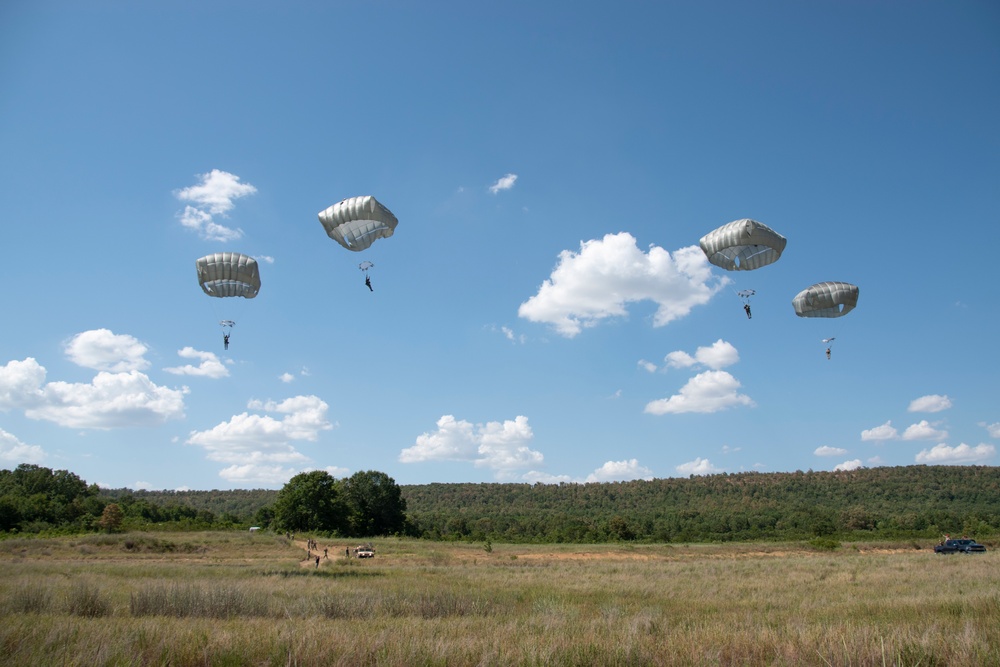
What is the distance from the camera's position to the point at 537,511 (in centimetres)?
10525

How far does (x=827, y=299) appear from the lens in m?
30.2

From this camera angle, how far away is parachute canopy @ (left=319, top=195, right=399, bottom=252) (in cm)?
2667

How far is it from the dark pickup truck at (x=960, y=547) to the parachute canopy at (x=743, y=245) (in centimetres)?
2716

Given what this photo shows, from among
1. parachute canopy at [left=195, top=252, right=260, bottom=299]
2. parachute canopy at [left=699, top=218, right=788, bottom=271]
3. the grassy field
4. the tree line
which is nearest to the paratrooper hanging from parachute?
parachute canopy at [left=699, top=218, right=788, bottom=271]

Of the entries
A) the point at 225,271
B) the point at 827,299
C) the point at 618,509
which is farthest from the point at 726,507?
the point at 225,271

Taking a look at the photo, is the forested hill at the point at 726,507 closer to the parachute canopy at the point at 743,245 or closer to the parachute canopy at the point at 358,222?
Answer: the parachute canopy at the point at 743,245

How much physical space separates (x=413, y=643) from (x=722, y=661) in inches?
162

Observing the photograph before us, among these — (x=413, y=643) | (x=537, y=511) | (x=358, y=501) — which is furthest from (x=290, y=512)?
(x=413, y=643)

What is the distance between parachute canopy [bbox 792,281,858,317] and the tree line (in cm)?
3825

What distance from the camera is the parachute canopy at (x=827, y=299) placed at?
1176 inches

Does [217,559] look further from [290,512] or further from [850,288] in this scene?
[850,288]

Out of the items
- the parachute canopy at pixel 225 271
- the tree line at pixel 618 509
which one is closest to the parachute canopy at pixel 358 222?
the parachute canopy at pixel 225 271

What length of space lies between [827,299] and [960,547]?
23.2 meters

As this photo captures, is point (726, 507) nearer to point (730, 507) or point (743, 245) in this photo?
point (730, 507)
